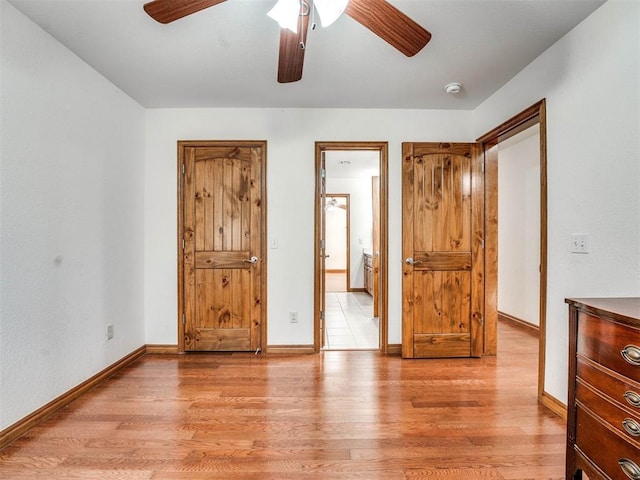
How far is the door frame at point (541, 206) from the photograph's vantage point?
2234 millimetres

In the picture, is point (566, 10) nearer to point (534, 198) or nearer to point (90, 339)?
point (534, 198)

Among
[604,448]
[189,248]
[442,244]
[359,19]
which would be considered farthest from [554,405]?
[189,248]

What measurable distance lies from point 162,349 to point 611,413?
10.7 ft

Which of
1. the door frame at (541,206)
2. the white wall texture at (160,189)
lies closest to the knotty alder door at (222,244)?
the white wall texture at (160,189)

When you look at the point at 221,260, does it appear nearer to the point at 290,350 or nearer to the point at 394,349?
the point at 290,350

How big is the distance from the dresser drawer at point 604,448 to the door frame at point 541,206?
2.85ft

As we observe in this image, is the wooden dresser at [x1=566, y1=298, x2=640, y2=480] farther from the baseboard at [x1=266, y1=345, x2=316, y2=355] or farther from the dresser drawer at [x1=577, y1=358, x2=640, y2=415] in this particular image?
the baseboard at [x1=266, y1=345, x2=316, y2=355]

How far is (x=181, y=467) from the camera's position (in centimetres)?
162

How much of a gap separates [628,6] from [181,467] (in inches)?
124

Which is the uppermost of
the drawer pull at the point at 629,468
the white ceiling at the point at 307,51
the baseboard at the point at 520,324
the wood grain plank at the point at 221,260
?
the white ceiling at the point at 307,51

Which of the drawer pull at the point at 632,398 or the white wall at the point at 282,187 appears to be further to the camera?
the white wall at the point at 282,187

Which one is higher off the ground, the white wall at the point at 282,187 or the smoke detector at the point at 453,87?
the smoke detector at the point at 453,87

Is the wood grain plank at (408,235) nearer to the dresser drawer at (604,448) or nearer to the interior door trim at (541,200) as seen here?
the interior door trim at (541,200)

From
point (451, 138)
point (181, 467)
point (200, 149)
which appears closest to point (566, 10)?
point (451, 138)
